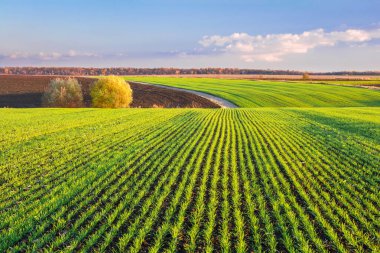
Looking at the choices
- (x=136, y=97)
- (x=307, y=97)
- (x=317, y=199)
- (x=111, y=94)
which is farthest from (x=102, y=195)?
(x=307, y=97)

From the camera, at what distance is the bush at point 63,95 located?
65562 mm

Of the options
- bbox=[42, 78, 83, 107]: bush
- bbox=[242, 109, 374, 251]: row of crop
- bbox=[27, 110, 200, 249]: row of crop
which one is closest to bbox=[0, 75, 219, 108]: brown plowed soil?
bbox=[42, 78, 83, 107]: bush

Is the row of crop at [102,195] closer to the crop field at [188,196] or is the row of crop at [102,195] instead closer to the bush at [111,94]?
the crop field at [188,196]

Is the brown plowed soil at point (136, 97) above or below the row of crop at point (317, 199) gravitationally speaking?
below

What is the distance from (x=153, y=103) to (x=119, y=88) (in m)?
8.16

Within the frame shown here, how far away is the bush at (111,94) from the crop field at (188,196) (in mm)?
44568

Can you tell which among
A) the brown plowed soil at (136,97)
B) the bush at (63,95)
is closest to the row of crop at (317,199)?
the brown plowed soil at (136,97)

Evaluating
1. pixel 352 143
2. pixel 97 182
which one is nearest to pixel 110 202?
pixel 97 182

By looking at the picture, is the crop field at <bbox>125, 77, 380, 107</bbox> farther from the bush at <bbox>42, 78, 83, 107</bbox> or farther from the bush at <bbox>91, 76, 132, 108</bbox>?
the bush at <bbox>42, 78, 83, 107</bbox>

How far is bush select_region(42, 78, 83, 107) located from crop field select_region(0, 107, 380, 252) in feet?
163

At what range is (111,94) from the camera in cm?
6331

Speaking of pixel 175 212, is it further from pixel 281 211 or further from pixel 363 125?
pixel 363 125

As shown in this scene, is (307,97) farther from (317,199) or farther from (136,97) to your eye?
(317,199)

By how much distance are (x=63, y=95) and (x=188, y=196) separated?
62.7m
